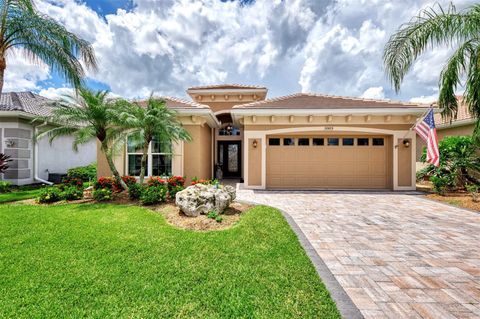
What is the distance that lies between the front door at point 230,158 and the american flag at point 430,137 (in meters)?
10.6

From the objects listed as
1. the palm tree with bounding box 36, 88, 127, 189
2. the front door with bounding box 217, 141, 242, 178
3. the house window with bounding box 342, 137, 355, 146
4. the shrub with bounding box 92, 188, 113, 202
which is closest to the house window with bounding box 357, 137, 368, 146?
the house window with bounding box 342, 137, 355, 146

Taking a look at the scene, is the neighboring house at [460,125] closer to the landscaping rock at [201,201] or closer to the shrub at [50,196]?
the landscaping rock at [201,201]

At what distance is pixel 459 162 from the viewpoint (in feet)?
32.8

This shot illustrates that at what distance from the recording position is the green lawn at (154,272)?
2.48m

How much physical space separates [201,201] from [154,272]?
2.94 m

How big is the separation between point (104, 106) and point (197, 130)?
4.16 m

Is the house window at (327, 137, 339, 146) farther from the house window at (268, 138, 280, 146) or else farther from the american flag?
the american flag

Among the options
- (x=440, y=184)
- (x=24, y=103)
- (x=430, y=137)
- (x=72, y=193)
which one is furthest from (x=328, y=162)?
(x=24, y=103)

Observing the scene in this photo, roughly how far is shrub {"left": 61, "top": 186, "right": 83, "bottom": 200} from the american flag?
44.6ft

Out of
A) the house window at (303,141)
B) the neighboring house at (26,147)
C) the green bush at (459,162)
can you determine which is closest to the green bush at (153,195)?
the neighboring house at (26,147)

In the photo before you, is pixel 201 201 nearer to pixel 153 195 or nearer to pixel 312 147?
pixel 153 195

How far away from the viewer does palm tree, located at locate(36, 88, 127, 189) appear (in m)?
7.40

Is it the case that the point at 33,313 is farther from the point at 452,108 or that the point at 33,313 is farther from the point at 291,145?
the point at 452,108

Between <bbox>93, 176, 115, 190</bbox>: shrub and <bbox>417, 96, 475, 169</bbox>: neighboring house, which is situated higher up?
<bbox>417, 96, 475, 169</bbox>: neighboring house
